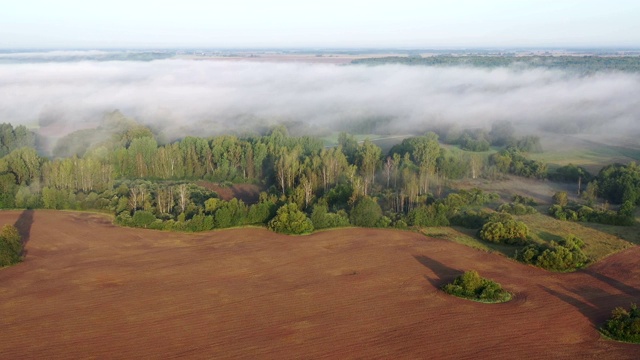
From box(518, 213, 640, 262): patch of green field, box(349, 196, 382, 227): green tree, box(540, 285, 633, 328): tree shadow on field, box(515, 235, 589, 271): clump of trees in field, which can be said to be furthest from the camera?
box(349, 196, 382, 227): green tree

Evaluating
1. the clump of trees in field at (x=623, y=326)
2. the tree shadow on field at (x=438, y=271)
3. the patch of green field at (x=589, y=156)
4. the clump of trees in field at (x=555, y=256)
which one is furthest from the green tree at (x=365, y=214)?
the patch of green field at (x=589, y=156)

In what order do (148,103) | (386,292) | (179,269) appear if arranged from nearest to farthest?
1. (386,292)
2. (179,269)
3. (148,103)

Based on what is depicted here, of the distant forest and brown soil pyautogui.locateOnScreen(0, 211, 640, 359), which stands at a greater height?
the distant forest

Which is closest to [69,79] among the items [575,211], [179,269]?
[179,269]

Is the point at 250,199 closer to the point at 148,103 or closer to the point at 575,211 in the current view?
the point at 575,211

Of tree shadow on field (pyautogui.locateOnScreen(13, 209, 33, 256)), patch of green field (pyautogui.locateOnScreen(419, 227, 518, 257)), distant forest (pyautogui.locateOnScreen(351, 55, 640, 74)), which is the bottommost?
patch of green field (pyautogui.locateOnScreen(419, 227, 518, 257))

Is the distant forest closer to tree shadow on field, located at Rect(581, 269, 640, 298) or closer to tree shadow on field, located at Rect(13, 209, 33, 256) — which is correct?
tree shadow on field, located at Rect(581, 269, 640, 298)

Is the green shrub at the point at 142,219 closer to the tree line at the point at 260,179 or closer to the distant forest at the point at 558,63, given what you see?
the tree line at the point at 260,179

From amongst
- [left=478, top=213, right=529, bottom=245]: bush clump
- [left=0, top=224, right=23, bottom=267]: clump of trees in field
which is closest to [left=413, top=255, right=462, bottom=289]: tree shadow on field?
[left=478, top=213, right=529, bottom=245]: bush clump
